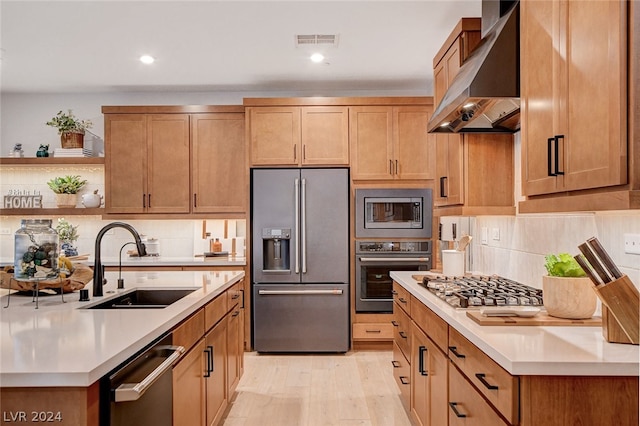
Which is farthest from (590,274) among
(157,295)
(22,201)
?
(22,201)

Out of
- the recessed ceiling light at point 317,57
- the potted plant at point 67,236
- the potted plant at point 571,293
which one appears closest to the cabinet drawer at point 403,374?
the potted plant at point 571,293

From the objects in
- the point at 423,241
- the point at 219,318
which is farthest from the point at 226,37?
the point at 423,241

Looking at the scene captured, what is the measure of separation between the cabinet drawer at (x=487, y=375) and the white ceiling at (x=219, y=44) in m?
2.23

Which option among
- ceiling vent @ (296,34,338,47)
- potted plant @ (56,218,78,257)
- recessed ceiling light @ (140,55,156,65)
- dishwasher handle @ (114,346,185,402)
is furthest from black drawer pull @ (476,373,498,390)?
potted plant @ (56,218,78,257)

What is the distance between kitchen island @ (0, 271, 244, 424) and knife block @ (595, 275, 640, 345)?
57.0 inches

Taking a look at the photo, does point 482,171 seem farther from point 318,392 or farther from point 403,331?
point 318,392

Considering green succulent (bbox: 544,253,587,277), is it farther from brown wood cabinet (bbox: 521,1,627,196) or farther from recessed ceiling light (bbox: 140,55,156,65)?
recessed ceiling light (bbox: 140,55,156,65)

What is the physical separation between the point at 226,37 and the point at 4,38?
1.72 metres

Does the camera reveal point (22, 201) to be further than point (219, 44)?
Yes

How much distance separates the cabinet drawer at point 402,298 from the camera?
9.42ft

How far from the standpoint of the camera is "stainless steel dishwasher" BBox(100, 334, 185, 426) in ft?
4.25

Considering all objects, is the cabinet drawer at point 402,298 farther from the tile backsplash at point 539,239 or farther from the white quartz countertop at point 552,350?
the white quartz countertop at point 552,350

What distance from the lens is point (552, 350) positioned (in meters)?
1.38

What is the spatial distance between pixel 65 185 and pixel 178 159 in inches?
50.7
